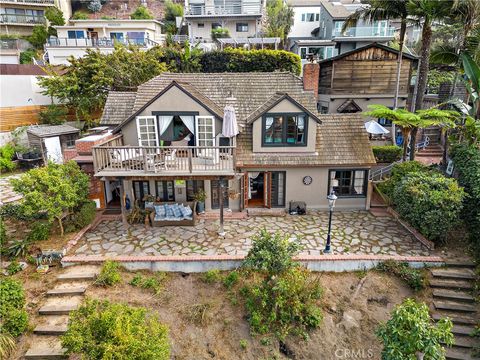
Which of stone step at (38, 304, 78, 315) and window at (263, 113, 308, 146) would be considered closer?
stone step at (38, 304, 78, 315)

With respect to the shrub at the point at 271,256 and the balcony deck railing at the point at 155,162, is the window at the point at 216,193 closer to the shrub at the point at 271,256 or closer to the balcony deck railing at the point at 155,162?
the balcony deck railing at the point at 155,162

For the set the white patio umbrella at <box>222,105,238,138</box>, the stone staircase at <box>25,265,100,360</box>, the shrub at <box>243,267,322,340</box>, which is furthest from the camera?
the white patio umbrella at <box>222,105,238,138</box>

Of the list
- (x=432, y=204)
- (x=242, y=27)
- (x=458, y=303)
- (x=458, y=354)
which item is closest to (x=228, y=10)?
(x=242, y=27)

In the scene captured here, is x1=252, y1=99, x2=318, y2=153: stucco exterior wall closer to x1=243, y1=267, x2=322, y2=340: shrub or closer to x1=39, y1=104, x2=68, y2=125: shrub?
x1=243, y1=267, x2=322, y2=340: shrub

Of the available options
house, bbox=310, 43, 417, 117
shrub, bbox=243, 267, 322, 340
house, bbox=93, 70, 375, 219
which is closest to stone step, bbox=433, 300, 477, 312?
shrub, bbox=243, 267, 322, 340

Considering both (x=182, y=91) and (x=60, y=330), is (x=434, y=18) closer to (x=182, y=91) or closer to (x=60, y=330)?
(x=182, y=91)

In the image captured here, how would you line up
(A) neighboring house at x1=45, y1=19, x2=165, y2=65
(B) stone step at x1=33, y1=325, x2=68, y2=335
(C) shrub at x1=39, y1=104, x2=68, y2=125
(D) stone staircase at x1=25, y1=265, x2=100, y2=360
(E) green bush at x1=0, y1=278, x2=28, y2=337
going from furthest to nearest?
(A) neighboring house at x1=45, y1=19, x2=165, y2=65 < (C) shrub at x1=39, y1=104, x2=68, y2=125 < (B) stone step at x1=33, y1=325, x2=68, y2=335 < (E) green bush at x1=0, y1=278, x2=28, y2=337 < (D) stone staircase at x1=25, y1=265, x2=100, y2=360

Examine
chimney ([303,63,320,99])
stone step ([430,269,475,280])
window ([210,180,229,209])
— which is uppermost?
chimney ([303,63,320,99])

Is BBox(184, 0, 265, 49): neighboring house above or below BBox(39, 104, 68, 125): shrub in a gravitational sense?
above

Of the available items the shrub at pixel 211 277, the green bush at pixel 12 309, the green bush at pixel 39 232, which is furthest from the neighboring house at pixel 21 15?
the shrub at pixel 211 277
